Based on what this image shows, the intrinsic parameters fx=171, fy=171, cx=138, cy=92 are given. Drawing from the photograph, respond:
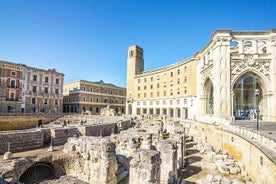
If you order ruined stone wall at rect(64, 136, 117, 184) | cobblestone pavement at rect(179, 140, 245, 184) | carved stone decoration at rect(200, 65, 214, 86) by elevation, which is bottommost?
cobblestone pavement at rect(179, 140, 245, 184)

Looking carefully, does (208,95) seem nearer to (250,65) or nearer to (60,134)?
(250,65)

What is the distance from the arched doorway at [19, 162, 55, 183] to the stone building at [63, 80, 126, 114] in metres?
38.9

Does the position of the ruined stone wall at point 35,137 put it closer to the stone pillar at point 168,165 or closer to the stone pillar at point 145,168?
the stone pillar at point 168,165

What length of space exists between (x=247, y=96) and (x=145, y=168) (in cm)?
2644

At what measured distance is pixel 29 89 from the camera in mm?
38312

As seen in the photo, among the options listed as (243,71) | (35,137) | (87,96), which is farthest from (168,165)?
(87,96)

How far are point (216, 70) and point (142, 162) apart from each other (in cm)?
2157

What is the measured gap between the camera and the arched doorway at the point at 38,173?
9222mm

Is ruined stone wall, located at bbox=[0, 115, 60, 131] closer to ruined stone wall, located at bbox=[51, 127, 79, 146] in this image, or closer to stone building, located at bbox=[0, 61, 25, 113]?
stone building, located at bbox=[0, 61, 25, 113]

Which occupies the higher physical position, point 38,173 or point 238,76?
point 238,76

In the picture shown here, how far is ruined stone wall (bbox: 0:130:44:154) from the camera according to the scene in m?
11.2

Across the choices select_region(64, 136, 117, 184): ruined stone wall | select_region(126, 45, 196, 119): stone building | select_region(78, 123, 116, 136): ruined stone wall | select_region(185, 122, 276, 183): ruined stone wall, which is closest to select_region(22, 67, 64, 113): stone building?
select_region(126, 45, 196, 119): stone building

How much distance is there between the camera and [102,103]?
53.5 metres

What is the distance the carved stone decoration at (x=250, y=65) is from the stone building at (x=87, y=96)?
124 feet
